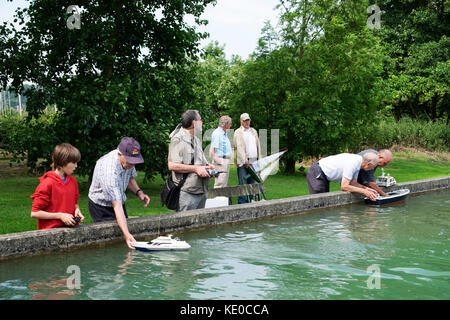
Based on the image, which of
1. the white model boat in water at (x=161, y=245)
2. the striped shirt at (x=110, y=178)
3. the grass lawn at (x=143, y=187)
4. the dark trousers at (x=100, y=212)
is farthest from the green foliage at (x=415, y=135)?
the striped shirt at (x=110, y=178)

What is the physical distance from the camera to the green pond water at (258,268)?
508cm

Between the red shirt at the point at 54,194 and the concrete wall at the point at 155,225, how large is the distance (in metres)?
0.37

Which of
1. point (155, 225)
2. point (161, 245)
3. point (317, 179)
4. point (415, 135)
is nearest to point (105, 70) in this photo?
point (317, 179)

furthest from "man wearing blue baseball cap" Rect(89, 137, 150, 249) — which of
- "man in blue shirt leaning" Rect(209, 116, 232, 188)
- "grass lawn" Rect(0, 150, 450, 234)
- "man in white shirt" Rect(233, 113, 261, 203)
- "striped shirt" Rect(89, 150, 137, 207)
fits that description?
"man in white shirt" Rect(233, 113, 261, 203)

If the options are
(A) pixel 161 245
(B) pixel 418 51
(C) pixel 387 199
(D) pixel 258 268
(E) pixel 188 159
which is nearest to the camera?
(D) pixel 258 268

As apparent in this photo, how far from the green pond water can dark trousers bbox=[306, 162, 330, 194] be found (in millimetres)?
1738

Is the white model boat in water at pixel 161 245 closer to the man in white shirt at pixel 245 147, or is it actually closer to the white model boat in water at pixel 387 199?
the man in white shirt at pixel 245 147

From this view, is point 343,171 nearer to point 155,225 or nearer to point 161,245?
point 155,225

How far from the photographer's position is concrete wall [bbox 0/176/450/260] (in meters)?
5.92

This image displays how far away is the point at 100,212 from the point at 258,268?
2033 millimetres

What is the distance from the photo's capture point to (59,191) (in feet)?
18.9

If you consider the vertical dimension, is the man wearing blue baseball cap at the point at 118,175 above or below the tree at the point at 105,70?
below

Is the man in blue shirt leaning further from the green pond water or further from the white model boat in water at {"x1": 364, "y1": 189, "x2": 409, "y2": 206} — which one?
the white model boat in water at {"x1": 364, "y1": 189, "x2": 409, "y2": 206}

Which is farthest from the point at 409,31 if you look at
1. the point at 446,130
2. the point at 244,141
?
the point at 244,141
